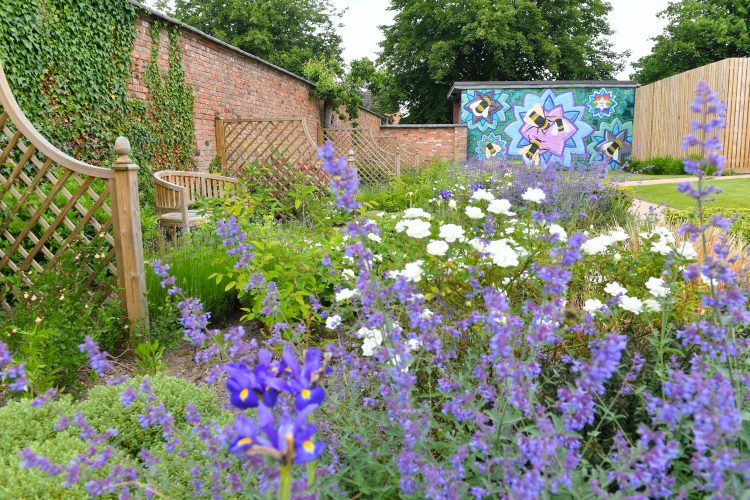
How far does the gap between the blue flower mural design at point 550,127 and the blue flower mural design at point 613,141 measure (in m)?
0.34

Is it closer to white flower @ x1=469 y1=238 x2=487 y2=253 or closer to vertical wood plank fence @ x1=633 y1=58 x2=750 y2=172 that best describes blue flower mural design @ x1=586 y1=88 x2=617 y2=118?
vertical wood plank fence @ x1=633 y1=58 x2=750 y2=172

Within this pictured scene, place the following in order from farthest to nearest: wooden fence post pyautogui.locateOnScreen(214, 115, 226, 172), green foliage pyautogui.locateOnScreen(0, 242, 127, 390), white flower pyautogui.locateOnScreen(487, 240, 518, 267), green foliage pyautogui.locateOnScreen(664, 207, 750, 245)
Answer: wooden fence post pyautogui.locateOnScreen(214, 115, 226, 172)
green foliage pyautogui.locateOnScreen(664, 207, 750, 245)
green foliage pyautogui.locateOnScreen(0, 242, 127, 390)
white flower pyautogui.locateOnScreen(487, 240, 518, 267)

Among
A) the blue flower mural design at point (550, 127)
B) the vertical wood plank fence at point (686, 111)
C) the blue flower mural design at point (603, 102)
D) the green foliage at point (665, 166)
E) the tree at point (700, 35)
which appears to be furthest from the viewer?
the tree at point (700, 35)

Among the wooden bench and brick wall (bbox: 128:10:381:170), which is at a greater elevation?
brick wall (bbox: 128:10:381:170)

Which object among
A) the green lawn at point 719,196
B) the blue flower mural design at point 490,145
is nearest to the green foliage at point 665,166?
the green lawn at point 719,196

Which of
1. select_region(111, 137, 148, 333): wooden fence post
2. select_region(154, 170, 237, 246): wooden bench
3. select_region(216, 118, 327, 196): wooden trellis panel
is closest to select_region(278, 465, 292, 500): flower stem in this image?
select_region(111, 137, 148, 333): wooden fence post

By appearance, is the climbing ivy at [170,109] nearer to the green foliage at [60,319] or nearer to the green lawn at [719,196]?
the green foliage at [60,319]

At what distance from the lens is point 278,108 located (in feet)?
36.0

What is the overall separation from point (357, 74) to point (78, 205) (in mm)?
12078

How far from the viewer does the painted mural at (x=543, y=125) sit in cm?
1823

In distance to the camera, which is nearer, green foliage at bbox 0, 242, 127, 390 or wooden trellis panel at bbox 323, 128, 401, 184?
green foliage at bbox 0, 242, 127, 390

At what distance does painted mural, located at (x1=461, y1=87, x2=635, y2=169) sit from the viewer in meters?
18.2

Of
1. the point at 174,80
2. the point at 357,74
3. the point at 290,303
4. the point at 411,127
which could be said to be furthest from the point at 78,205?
the point at 411,127

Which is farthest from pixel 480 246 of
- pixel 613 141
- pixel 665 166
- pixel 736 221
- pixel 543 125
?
pixel 613 141
